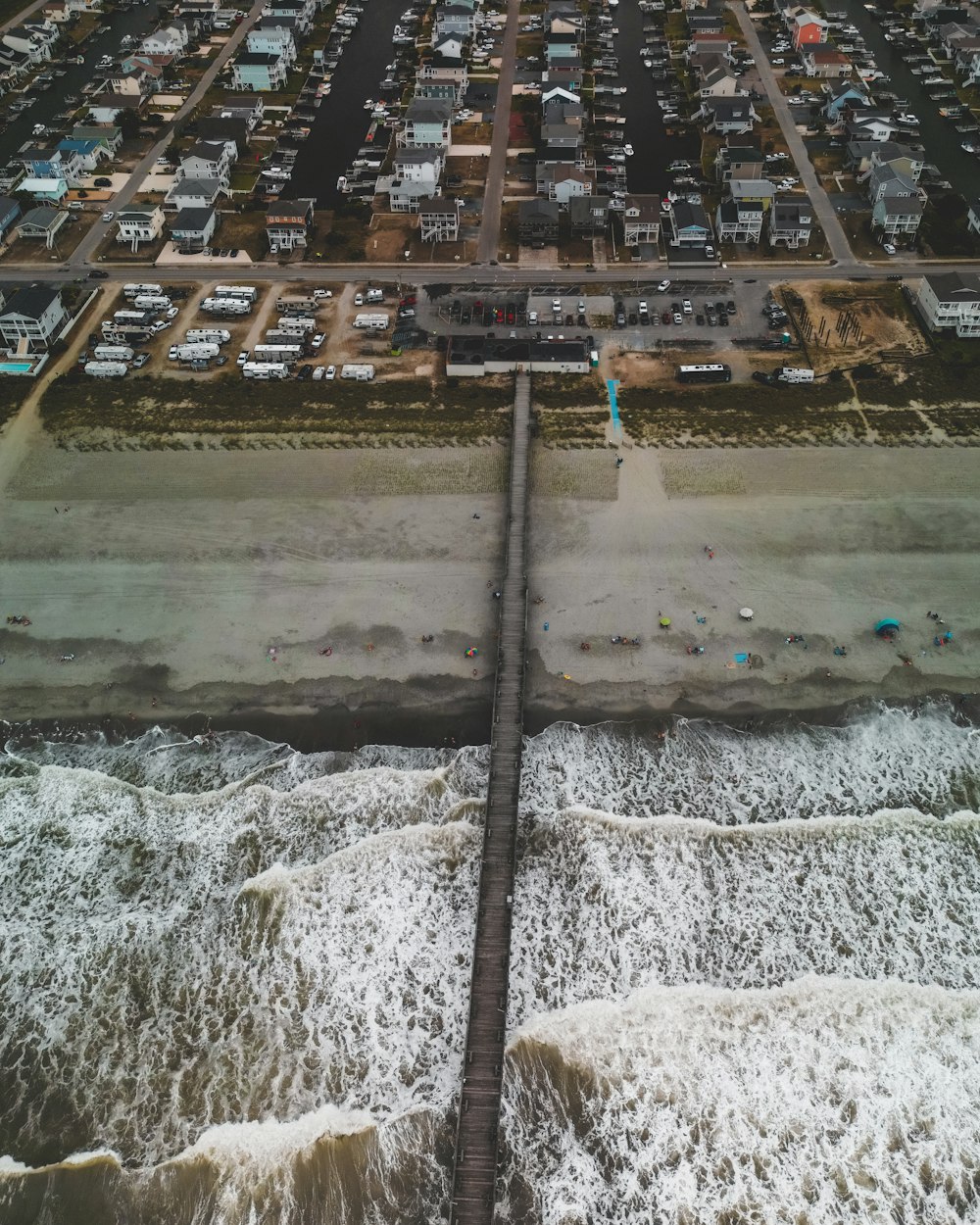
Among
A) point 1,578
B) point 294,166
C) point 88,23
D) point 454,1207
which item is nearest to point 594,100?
point 294,166

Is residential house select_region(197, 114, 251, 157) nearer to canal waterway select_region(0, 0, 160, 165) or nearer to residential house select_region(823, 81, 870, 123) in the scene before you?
canal waterway select_region(0, 0, 160, 165)

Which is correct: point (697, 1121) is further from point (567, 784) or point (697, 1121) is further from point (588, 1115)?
point (567, 784)

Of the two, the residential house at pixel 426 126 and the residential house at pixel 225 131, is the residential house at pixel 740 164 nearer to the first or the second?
the residential house at pixel 426 126

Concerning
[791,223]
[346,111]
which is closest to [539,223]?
[791,223]

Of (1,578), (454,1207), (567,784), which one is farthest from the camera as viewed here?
(1,578)

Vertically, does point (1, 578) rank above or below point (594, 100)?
below

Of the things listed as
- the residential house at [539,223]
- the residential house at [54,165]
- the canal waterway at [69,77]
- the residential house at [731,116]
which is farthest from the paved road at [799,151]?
the canal waterway at [69,77]
